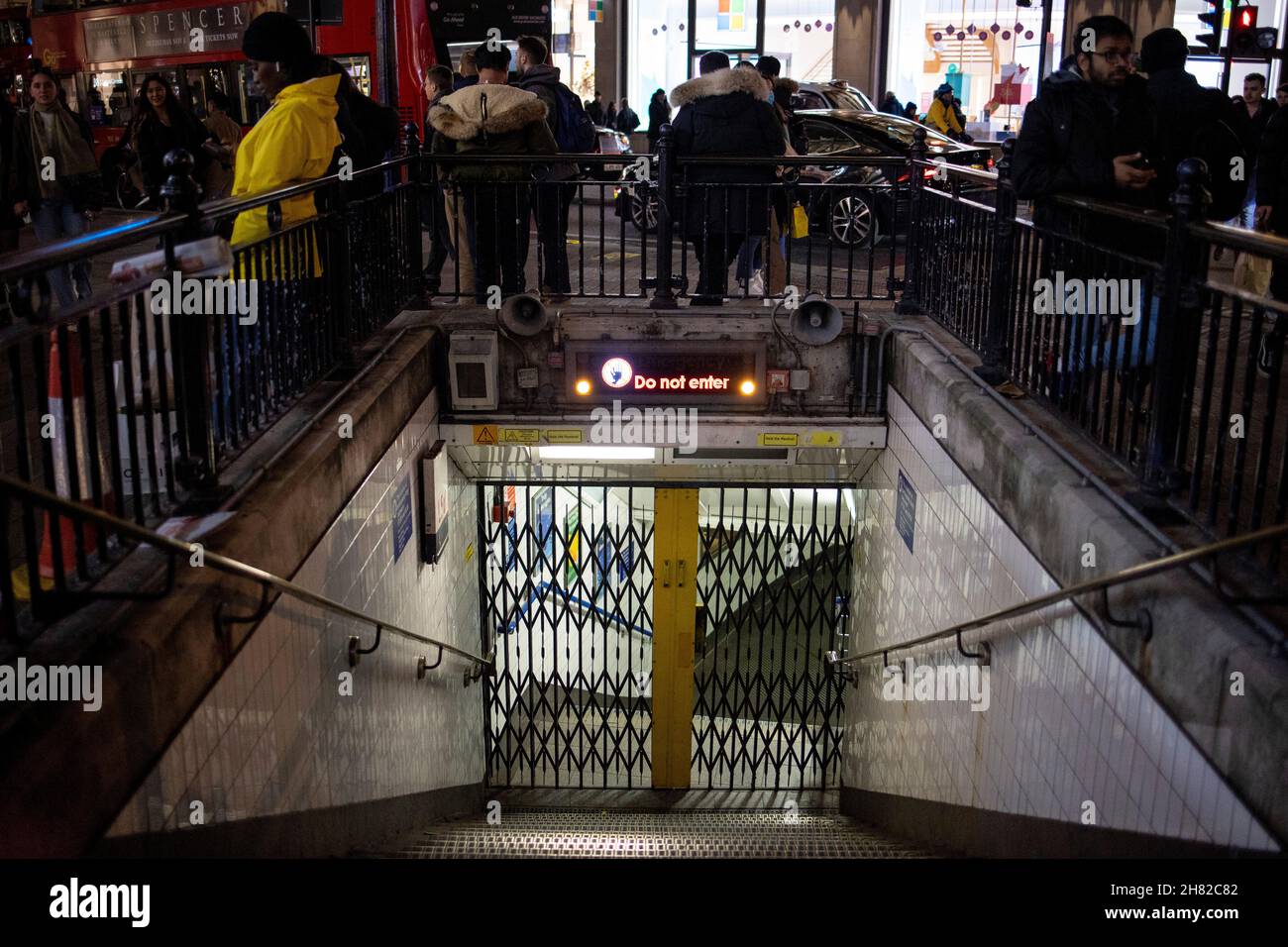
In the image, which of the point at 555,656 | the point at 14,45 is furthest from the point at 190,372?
the point at 14,45

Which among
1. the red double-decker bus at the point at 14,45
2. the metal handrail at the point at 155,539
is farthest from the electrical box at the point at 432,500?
the red double-decker bus at the point at 14,45

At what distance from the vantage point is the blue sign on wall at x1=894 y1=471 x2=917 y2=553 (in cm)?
663

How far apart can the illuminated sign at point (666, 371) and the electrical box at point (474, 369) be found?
0.50 metres

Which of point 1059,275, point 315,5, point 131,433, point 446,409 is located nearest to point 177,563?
point 131,433

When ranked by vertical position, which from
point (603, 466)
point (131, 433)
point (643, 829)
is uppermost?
point (131, 433)

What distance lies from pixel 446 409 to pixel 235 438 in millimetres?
3135

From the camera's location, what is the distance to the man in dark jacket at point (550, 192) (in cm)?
768

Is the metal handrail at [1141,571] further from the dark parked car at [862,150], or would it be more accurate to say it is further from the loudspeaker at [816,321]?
the dark parked car at [862,150]

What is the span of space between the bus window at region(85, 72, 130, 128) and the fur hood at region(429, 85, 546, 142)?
36.1 feet

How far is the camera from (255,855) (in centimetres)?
362

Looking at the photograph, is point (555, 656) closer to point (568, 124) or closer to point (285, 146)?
point (568, 124)

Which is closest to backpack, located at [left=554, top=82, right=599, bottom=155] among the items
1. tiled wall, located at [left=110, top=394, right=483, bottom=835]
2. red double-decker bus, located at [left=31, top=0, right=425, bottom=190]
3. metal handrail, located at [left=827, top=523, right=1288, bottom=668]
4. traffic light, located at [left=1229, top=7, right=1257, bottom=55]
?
red double-decker bus, located at [left=31, top=0, right=425, bottom=190]

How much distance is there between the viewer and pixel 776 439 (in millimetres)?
7449
